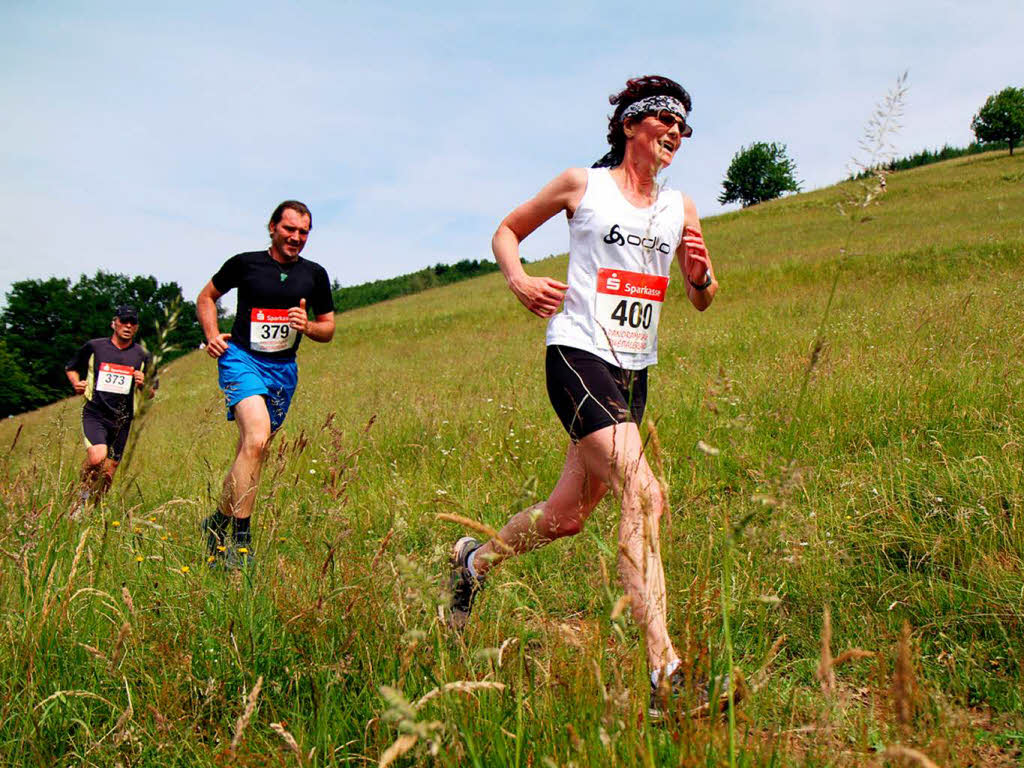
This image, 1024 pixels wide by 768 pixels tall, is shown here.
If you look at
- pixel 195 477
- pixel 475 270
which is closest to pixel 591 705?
pixel 195 477

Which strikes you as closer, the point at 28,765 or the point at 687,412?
the point at 28,765

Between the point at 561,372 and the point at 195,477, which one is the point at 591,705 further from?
the point at 195,477

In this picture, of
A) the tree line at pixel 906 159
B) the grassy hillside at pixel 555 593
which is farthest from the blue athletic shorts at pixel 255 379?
the tree line at pixel 906 159

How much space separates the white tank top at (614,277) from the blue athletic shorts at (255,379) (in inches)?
90.0

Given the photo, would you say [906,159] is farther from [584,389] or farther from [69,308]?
[69,308]

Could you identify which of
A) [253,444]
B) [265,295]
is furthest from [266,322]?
[253,444]

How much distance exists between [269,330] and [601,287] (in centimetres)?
255

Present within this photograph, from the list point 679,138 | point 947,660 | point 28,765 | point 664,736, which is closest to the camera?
point 664,736

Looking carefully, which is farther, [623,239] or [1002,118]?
[1002,118]

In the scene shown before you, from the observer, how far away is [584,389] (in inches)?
101

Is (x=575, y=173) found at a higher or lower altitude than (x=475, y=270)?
lower

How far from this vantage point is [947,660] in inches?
91.6

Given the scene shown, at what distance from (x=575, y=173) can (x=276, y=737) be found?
2.31 meters

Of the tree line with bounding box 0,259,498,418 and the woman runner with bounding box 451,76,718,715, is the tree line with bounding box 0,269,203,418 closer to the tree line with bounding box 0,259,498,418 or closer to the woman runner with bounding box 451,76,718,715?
the tree line with bounding box 0,259,498,418
